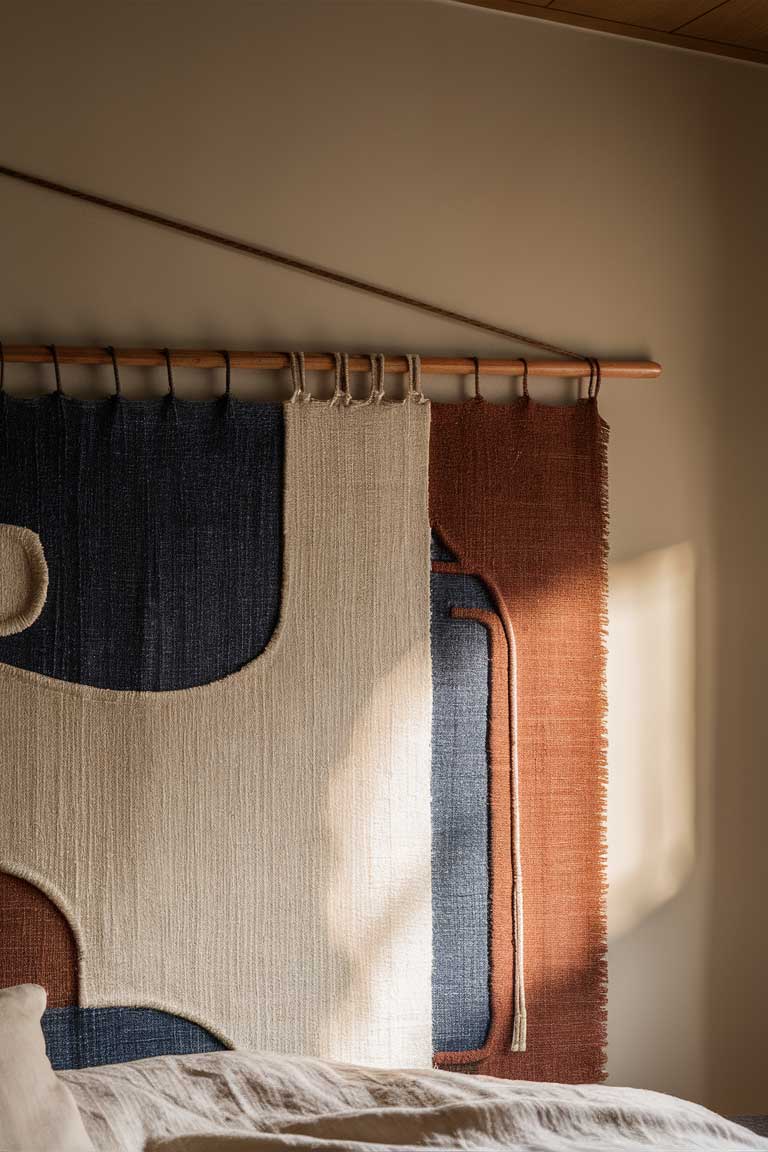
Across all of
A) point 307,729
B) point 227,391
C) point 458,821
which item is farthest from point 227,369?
point 458,821

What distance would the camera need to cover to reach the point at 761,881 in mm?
2143

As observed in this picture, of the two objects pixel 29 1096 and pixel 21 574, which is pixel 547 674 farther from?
pixel 29 1096

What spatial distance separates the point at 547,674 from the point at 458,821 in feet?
1.09

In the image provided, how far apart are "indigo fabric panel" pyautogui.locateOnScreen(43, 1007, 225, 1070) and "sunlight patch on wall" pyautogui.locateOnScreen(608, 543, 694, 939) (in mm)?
849

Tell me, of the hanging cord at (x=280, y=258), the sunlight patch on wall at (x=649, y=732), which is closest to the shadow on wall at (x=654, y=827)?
the sunlight patch on wall at (x=649, y=732)

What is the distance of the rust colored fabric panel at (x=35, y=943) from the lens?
5.97 feet

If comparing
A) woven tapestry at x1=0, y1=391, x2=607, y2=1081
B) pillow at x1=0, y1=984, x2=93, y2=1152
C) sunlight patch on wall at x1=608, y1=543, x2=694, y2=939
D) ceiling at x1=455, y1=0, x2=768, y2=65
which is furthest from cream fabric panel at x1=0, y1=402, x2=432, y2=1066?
ceiling at x1=455, y1=0, x2=768, y2=65

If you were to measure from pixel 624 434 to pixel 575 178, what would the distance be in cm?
52

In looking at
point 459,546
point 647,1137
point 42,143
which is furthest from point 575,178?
point 647,1137

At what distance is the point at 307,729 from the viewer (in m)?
1.93

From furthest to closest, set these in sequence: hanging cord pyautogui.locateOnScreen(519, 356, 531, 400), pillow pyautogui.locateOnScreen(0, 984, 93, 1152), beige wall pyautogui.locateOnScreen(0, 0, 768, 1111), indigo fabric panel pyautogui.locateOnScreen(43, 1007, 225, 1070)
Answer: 1. hanging cord pyautogui.locateOnScreen(519, 356, 531, 400)
2. beige wall pyautogui.locateOnScreen(0, 0, 768, 1111)
3. indigo fabric panel pyautogui.locateOnScreen(43, 1007, 225, 1070)
4. pillow pyautogui.locateOnScreen(0, 984, 93, 1152)

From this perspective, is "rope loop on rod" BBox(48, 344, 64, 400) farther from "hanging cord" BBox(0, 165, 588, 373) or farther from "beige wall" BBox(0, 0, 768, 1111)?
"hanging cord" BBox(0, 165, 588, 373)

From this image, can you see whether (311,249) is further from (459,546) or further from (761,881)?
(761,881)

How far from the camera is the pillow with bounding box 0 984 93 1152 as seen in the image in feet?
3.69
